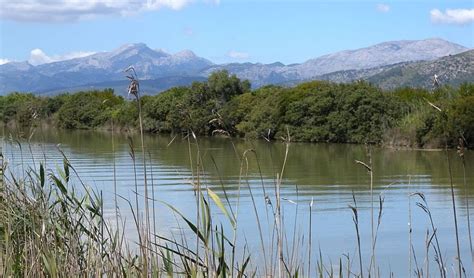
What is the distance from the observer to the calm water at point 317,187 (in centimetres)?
1467

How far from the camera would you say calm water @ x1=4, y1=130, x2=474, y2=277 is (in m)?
14.7

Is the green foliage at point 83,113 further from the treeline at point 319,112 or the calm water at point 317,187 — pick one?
the calm water at point 317,187

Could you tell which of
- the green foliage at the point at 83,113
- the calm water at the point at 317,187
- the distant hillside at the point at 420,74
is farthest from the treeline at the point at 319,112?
the distant hillside at the point at 420,74

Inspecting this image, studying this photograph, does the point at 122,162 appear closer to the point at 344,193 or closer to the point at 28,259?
the point at 344,193

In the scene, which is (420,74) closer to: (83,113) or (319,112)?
(83,113)

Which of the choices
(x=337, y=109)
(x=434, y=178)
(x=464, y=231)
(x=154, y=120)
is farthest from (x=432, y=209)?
(x=154, y=120)

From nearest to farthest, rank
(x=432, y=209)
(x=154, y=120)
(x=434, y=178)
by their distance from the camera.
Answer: (x=432, y=209), (x=434, y=178), (x=154, y=120)

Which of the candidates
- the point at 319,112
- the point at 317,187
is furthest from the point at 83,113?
the point at 317,187

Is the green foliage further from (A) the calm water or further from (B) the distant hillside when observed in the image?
(B) the distant hillside

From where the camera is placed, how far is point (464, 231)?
58.7 feet

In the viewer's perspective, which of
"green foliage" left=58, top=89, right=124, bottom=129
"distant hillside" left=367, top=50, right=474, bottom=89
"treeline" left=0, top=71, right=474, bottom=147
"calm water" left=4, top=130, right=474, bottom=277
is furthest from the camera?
"distant hillside" left=367, top=50, right=474, bottom=89

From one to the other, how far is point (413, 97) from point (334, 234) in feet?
135

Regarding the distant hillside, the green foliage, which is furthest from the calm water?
the distant hillside

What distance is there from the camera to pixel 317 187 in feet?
91.2
